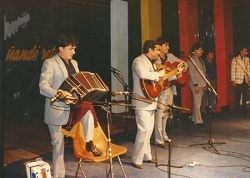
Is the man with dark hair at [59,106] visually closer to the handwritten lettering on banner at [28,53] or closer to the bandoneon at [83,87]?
the bandoneon at [83,87]

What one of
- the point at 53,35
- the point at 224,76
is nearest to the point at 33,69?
the point at 53,35

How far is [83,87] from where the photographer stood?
3871 millimetres

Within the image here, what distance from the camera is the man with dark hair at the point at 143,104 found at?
5.13 m

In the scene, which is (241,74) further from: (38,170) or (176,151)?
(38,170)

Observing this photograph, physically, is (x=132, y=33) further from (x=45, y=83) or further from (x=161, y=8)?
(x=45, y=83)

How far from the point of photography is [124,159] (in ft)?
19.3

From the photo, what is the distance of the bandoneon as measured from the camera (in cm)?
381

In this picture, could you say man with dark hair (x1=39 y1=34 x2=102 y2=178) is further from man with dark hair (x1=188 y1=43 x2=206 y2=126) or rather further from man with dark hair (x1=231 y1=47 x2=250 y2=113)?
man with dark hair (x1=231 y1=47 x2=250 y2=113)

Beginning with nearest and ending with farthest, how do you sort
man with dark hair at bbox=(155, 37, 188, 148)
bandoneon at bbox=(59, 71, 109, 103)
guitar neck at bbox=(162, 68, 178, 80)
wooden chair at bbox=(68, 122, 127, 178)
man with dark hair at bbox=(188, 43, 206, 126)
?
bandoneon at bbox=(59, 71, 109, 103)
wooden chair at bbox=(68, 122, 127, 178)
guitar neck at bbox=(162, 68, 178, 80)
man with dark hair at bbox=(155, 37, 188, 148)
man with dark hair at bbox=(188, 43, 206, 126)

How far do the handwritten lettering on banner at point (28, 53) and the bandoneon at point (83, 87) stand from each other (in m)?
5.32

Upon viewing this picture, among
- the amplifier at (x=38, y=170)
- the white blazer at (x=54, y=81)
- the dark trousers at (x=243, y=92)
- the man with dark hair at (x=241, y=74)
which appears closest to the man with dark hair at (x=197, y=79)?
the man with dark hair at (x=241, y=74)

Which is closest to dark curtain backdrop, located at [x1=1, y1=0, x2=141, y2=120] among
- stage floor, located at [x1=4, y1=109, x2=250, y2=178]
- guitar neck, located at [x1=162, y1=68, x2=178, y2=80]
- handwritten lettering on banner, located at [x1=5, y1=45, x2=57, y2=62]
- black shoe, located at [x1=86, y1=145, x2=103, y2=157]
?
handwritten lettering on banner, located at [x1=5, y1=45, x2=57, y2=62]

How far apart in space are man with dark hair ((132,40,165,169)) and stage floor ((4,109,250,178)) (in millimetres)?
241

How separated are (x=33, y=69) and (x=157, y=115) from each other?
13.9 feet
